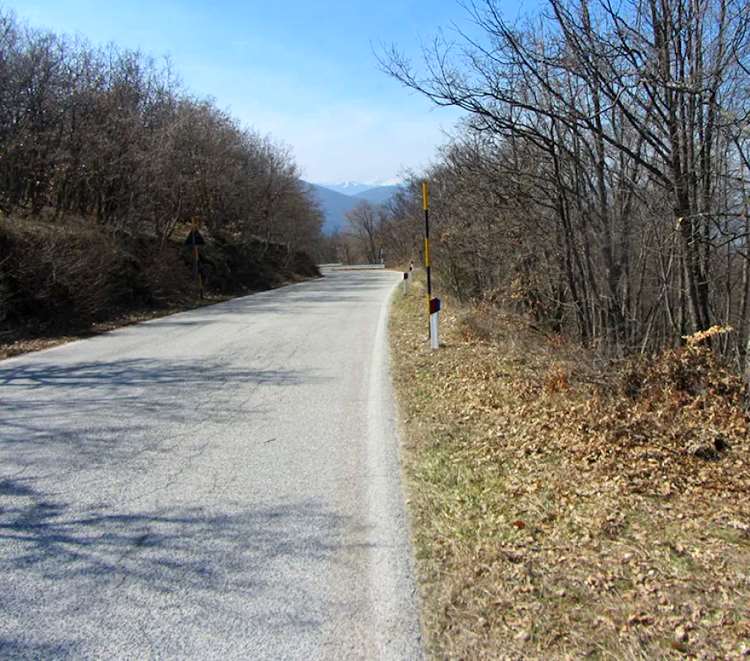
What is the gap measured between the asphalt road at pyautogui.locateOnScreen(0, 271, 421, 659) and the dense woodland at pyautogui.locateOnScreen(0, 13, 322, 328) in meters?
7.50

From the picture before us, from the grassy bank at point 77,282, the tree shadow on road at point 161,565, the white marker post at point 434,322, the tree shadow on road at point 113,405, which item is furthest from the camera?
the grassy bank at point 77,282

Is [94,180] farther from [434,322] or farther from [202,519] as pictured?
[202,519]

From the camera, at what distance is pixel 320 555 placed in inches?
141

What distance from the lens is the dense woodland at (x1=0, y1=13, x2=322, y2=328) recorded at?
1496 cm

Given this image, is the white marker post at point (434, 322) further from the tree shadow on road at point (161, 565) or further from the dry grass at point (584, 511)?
the tree shadow on road at point (161, 565)

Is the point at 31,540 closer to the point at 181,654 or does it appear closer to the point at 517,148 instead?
the point at 181,654

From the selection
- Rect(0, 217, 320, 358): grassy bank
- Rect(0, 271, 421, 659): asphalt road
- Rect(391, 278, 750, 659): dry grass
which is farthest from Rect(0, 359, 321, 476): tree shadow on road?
Rect(0, 217, 320, 358): grassy bank

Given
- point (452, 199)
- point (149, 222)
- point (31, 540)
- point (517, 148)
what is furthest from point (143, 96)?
point (31, 540)

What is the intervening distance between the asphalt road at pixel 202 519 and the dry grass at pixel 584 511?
346mm

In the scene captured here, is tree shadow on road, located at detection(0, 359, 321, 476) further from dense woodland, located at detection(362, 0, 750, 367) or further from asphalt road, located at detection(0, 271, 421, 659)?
dense woodland, located at detection(362, 0, 750, 367)

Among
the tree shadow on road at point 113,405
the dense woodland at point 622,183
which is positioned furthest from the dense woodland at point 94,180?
the dense woodland at point 622,183

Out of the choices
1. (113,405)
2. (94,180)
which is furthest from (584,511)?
(94,180)

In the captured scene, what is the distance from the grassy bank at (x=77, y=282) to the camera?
13.6m

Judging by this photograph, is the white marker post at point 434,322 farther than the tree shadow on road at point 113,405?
Yes
